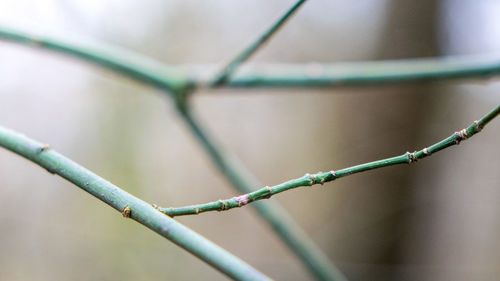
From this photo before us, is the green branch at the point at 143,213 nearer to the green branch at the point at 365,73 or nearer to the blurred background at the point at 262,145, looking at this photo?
the green branch at the point at 365,73

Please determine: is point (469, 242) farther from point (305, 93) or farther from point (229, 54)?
point (229, 54)

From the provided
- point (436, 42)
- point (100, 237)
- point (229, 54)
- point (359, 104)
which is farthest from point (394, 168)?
point (100, 237)

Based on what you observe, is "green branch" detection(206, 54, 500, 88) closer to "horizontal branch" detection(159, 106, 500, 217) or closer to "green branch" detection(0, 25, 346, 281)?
"green branch" detection(0, 25, 346, 281)

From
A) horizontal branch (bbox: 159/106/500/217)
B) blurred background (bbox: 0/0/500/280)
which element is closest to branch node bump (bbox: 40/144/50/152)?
horizontal branch (bbox: 159/106/500/217)

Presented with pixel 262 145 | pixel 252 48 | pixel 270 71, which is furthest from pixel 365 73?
pixel 262 145

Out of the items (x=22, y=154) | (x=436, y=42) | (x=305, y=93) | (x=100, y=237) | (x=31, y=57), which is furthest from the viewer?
(x=305, y=93)
